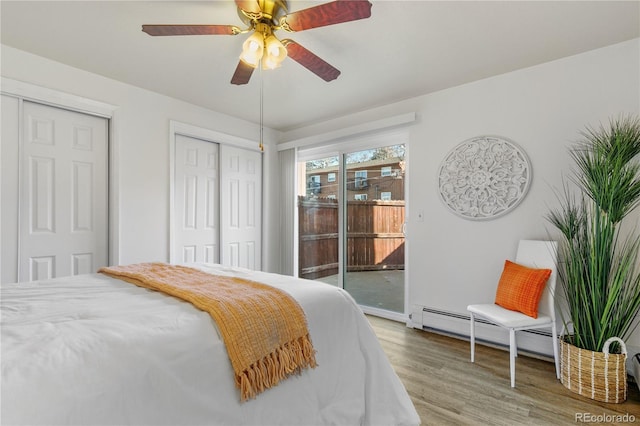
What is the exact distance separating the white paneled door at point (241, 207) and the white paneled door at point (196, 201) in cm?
9

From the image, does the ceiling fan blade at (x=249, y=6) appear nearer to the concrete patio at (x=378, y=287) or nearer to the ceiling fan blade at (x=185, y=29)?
the ceiling fan blade at (x=185, y=29)

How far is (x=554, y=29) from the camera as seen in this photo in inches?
81.6

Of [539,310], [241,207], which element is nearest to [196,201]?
[241,207]

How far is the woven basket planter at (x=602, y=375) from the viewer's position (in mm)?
1902

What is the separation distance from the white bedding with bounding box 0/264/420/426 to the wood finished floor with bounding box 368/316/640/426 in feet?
1.32

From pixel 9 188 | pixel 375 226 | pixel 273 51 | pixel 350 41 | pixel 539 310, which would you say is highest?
pixel 350 41

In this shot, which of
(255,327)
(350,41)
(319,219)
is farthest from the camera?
(319,219)

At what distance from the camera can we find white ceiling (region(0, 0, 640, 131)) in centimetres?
188

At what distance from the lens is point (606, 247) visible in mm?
1959

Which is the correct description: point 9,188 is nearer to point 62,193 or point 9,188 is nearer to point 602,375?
point 62,193

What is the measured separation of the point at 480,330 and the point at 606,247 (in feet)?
4.13

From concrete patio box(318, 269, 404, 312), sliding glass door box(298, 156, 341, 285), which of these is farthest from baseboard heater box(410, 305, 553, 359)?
sliding glass door box(298, 156, 341, 285)

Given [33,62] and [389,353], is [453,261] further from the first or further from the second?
[33,62]

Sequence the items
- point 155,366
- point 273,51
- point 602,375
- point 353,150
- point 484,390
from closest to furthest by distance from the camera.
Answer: point 155,366 < point 273,51 < point 602,375 < point 484,390 < point 353,150
